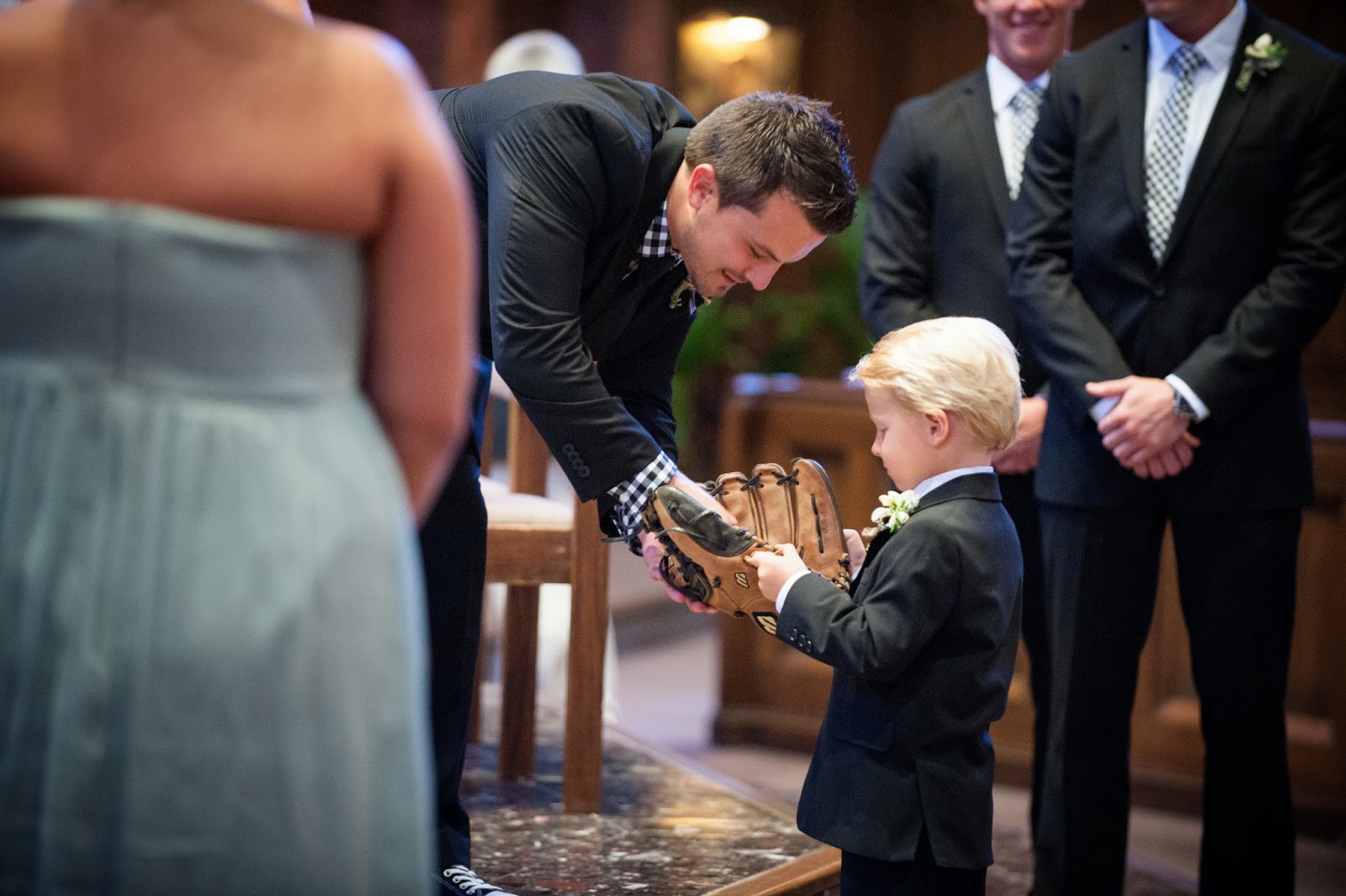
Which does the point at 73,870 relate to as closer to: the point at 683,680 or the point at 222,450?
the point at 222,450

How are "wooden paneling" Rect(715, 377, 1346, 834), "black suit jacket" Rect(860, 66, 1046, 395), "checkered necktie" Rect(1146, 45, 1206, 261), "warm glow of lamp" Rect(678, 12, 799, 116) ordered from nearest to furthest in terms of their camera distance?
"checkered necktie" Rect(1146, 45, 1206, 261)
"black suit jacket" Rect(860, 66, 1046, 395)
"wooden paneling" Rect(715, 377, 1346, 834)
"warm glow of lamp" Rect(678, 12, 799, 116)

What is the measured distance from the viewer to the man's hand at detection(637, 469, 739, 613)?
2.28m

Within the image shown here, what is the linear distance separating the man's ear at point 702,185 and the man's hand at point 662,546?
44 cm

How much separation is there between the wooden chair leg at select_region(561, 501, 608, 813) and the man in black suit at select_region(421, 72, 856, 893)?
22.2 inches

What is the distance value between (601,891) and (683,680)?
3427 millimetres

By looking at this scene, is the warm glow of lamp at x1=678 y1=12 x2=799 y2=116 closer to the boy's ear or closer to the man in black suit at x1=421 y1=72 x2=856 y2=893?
the man in black suit at x1=421 y1=72 x2=856 y2=893

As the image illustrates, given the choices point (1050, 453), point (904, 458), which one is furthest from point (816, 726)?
point (904, 458)

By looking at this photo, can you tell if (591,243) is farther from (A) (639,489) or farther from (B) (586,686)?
(B) (586,686)

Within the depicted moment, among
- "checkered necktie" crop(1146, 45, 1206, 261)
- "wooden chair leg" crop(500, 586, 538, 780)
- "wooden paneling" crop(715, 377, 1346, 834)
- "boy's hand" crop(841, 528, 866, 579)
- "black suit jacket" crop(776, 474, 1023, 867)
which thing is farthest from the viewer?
"wooden paneling" crop(715, 377, 1346, 834)

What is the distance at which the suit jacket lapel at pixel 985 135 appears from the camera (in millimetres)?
3168

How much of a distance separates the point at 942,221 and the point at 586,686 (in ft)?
4.22

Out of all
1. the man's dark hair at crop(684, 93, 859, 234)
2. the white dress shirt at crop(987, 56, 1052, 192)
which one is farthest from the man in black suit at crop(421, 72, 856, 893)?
the white dress shirt at crop(987, 56, 1052, 192)

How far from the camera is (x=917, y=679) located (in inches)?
83.7

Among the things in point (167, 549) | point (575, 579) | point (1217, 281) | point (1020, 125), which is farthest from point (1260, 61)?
point (167, 549)
